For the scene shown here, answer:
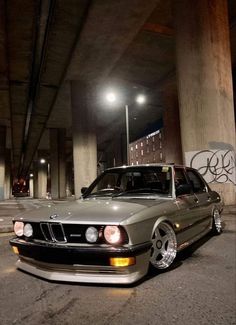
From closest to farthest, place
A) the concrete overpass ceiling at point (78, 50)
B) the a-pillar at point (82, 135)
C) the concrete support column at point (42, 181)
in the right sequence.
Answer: the concrete overpass ceiling at point (78, 50) → the a-pillar at point (82, 135) → the concrete support column at point (42, 181)

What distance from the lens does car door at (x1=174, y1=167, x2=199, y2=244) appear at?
162 inches

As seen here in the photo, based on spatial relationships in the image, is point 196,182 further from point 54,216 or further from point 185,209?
point 54,216

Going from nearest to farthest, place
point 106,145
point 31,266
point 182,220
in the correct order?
point 31,266
point 182,220
point 106,145

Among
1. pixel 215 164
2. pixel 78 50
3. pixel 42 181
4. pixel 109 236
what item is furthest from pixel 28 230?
pixel 42 181

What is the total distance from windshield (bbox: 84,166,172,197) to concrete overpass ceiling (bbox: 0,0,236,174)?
8230mm

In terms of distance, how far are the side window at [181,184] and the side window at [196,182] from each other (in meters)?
0.36

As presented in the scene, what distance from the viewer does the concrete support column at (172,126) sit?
2322cm

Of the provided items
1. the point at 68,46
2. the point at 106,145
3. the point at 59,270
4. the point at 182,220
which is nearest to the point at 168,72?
the point at 68,46

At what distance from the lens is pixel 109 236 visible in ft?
9.95

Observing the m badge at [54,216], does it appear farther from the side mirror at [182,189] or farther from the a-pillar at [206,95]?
the a-pillar at [206,95]

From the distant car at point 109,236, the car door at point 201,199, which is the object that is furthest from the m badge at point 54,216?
the car door at point 201,199

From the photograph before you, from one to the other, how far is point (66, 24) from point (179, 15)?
448 cm

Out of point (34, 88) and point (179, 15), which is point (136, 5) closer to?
point (179, 15)

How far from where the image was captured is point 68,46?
1451 centimetres
